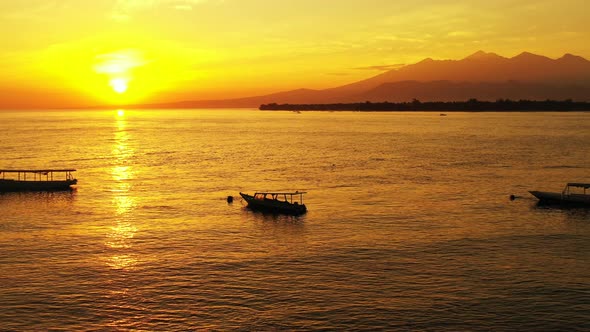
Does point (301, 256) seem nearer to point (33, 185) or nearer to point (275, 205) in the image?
point (275, 205)

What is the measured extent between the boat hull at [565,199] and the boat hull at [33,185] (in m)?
65.5

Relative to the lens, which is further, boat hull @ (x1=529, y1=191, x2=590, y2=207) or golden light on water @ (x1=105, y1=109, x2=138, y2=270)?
boat hull @ (x1=529, y1=191, x2=590, y2=207)

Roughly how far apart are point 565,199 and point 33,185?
241 ft

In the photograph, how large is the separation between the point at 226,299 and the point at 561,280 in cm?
2417

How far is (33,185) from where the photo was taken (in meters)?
82.0

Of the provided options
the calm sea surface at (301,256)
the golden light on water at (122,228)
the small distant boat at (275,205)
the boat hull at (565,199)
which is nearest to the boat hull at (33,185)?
the calm sea surface at (301,256)

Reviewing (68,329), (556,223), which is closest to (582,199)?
(556,223)

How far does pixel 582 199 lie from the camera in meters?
66.4

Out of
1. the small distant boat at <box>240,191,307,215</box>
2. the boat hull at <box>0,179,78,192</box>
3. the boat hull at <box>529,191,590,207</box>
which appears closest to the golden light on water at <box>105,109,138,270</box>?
the boat hull at <box>0,179,78,192</box>

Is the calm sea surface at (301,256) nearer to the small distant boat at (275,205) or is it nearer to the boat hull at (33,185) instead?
the small distant boat at (275,205)

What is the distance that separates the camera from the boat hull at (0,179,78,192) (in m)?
80.7

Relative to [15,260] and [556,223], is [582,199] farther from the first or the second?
[15,260]

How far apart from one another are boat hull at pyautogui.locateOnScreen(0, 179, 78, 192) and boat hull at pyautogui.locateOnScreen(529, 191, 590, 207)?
2579 inches

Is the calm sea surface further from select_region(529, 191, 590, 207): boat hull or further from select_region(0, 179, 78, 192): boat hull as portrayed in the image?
select_region(0, 179, 78, 192): boat hull
